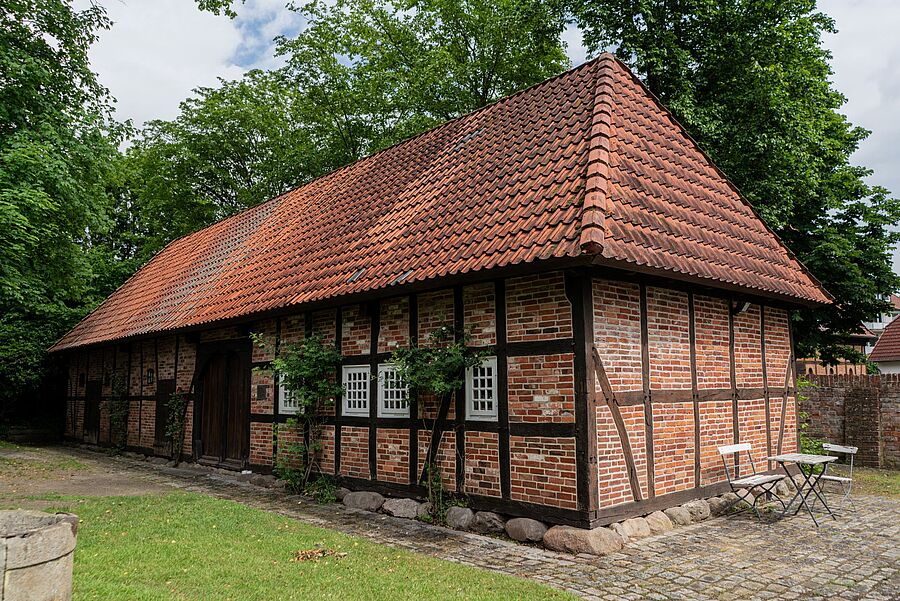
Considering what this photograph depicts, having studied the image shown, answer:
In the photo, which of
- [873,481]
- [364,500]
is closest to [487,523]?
[364,500]

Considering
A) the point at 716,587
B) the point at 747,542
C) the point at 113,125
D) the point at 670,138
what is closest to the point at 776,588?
the point at 716,587

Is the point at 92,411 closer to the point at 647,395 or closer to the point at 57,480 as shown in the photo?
the point at 57,480

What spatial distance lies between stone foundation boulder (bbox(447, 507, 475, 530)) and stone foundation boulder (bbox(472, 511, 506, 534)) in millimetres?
68

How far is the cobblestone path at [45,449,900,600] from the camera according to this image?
553 centimetres

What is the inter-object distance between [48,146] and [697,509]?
14.3m

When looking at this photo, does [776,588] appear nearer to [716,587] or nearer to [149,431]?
[716,587]

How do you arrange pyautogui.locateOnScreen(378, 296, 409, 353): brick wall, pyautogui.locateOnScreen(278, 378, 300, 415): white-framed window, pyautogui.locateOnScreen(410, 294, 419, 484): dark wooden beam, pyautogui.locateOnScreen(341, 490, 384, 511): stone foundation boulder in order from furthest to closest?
pyautogui.locateOnScreen(278, 378, 300, 415): white-framed window
pyautogui.locateOnScreen(378, 296, 409, 353): brick wall
pyautogui.locateOnScreen(341, 490, 384, 511): stone foundation boulder
pyautogui.locateOnScreen(410, 294, 419, 484): dark wooden beam

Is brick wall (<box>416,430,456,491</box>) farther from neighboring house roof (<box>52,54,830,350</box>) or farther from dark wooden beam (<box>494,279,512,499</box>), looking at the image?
neighboring house roof (<box>52,54,830,350</box>)

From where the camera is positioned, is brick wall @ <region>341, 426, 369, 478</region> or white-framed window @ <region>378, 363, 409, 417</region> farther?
brick wall @ <region>341, 426, 369, 478</region>

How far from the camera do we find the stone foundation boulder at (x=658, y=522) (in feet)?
24.4

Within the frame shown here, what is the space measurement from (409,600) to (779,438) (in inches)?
286

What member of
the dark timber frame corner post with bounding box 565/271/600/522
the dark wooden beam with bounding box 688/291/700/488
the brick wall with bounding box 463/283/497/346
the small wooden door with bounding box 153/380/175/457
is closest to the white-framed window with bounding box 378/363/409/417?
the brick wall with bounding box 463/283/497/346

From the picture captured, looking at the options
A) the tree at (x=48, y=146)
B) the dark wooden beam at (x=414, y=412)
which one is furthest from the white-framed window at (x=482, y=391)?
the tree at (x=48, y=146)

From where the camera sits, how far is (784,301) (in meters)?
10.1
